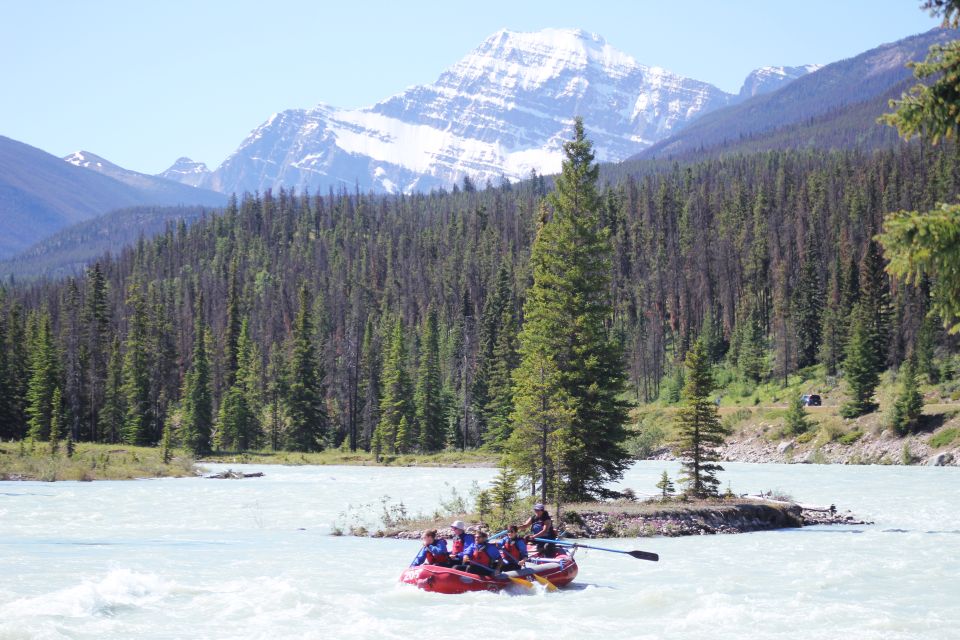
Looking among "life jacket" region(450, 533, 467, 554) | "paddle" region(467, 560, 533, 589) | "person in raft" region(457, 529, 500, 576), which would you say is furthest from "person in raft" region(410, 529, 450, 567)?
"paddle" region(467, 560, 533, 589)

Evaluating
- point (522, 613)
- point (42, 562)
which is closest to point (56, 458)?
point (42, 562)

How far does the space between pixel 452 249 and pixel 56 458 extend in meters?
122

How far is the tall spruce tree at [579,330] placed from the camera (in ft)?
120

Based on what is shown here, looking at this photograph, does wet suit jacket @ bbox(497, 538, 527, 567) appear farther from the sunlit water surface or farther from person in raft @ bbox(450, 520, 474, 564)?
the sunlit water surface

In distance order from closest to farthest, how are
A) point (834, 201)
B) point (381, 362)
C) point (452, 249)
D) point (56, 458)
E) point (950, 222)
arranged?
1. point (950, 222)
2. point (56, 458)
3. point (381, 362)
4. point (834, 201)
5. point (452, 249)

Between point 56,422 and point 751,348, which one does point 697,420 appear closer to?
point 56,422

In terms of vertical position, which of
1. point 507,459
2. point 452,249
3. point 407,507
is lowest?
point 407,507

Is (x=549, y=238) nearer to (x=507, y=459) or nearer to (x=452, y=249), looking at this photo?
(x=507, y=459)

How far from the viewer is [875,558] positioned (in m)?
27.7

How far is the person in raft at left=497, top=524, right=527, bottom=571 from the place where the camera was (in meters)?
24.5

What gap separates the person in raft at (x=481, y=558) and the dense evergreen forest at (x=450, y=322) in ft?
49.0

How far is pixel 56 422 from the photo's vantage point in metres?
78.7

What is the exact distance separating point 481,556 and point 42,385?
72460 mm

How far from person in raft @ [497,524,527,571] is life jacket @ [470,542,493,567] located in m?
0.38
